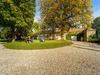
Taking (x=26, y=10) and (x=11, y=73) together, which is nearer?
(x=11, y=73)

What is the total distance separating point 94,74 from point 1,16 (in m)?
15.1

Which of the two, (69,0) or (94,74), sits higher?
(69,0)

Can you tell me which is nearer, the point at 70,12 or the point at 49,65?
the point at 49,65

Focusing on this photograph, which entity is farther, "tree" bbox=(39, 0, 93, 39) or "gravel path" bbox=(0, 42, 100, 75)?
"tree" bbox=(39, 0, 93, 39)

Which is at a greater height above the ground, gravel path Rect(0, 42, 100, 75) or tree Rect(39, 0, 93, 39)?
tree Rect(39, 0, 93, 39)

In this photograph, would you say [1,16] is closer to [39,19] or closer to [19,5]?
[19,5]

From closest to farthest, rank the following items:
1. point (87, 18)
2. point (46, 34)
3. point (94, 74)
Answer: point (94, 74)
point (87, 18)
point (46, 34)

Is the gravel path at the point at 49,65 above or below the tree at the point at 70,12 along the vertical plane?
below

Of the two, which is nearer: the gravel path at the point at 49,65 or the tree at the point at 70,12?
the gravel path at the point at 49,65

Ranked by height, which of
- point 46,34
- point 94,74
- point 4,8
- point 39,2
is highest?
point 39,2

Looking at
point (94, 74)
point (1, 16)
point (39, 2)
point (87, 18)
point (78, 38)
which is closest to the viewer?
point (94, 74)

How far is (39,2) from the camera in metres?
17.1

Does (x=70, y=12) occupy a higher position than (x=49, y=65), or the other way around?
(x=70, y=12)

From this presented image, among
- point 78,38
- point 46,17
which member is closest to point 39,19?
point 46,17
